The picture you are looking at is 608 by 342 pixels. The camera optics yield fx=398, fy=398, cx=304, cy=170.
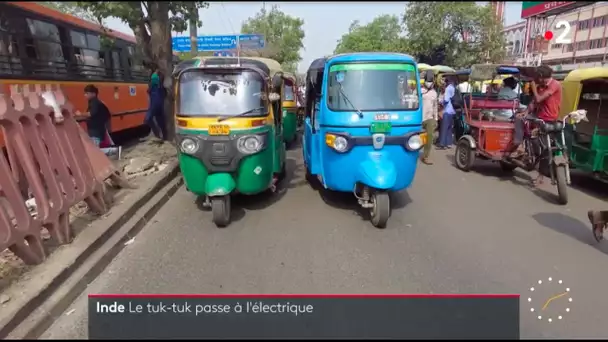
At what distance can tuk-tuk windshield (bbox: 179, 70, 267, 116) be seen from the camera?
4.93 meters

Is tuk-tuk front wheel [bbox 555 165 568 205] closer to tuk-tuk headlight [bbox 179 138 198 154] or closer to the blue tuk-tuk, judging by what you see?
the blue tuk-tuk

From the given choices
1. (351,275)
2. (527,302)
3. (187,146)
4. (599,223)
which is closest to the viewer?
(527,302)

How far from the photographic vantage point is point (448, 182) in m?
7.07

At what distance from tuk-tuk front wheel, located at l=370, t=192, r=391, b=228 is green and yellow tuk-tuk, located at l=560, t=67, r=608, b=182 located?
12.4ft

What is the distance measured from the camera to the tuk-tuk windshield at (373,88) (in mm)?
4918

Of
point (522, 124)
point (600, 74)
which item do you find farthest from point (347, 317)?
point (600, 74)

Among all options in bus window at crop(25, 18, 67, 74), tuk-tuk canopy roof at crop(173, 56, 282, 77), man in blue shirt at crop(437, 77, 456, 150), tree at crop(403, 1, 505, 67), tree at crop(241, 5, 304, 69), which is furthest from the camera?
tree at crop(241, 5, 304, 69)

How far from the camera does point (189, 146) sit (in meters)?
4.75

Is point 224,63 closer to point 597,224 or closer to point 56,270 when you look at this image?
point 56,270

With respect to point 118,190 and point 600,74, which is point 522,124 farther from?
point 118,190

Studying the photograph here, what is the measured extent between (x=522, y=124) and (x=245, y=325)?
5887 mm

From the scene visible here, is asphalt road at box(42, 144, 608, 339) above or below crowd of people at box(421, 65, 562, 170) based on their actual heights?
below

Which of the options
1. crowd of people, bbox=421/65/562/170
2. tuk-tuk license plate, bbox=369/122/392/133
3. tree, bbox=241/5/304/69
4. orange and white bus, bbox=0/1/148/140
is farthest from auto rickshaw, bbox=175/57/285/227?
tree, bbox=241/5/304/69

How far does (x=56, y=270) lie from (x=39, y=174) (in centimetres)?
110
